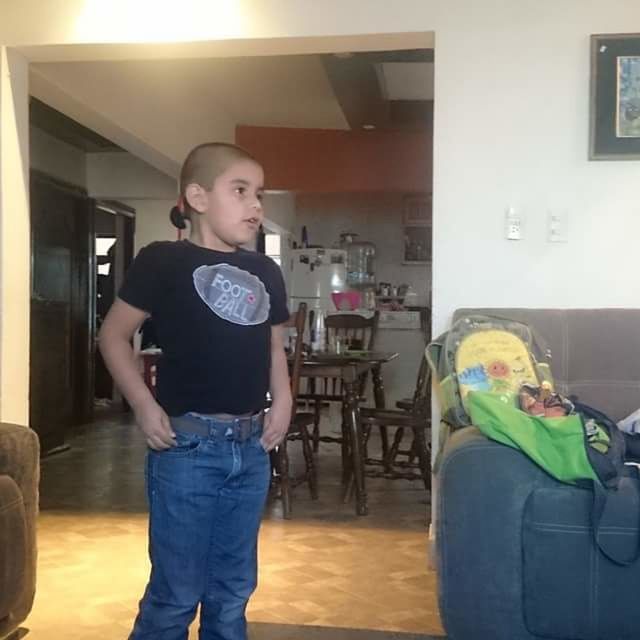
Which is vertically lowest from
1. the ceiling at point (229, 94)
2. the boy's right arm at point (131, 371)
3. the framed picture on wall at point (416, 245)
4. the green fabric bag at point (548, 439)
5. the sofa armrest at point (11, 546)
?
the sofa armrest at point (11, 546)

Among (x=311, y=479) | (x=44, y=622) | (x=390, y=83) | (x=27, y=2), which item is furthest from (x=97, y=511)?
(x=390, y=83)

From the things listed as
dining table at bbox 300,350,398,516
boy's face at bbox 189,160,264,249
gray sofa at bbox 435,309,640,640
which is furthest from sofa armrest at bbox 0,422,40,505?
dining table at bbox 300,350,398,516

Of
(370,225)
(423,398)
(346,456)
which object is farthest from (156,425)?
(370,225)

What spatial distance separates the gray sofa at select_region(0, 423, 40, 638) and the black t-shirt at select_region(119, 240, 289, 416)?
622 mm

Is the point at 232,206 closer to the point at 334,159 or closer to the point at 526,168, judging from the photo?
the point at 526,168

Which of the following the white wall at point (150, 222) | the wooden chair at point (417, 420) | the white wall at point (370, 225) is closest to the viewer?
the wooden chair at point (417, 420)

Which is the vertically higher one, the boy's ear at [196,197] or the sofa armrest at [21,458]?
the boy's ear at [196,197]

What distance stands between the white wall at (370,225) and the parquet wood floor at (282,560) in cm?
464

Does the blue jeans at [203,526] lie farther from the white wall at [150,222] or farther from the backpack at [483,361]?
the white wall at [150,222]

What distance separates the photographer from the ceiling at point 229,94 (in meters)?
4.11

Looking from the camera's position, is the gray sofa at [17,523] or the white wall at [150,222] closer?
the gray sofa at [17,523]

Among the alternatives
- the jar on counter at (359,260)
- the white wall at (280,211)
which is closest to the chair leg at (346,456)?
the white wall at (280,211)

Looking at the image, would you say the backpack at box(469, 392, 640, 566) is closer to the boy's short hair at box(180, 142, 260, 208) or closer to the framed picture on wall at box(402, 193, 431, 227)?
the boy's short hair at box(180, 142, 260, 208)

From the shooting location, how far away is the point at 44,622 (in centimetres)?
240
